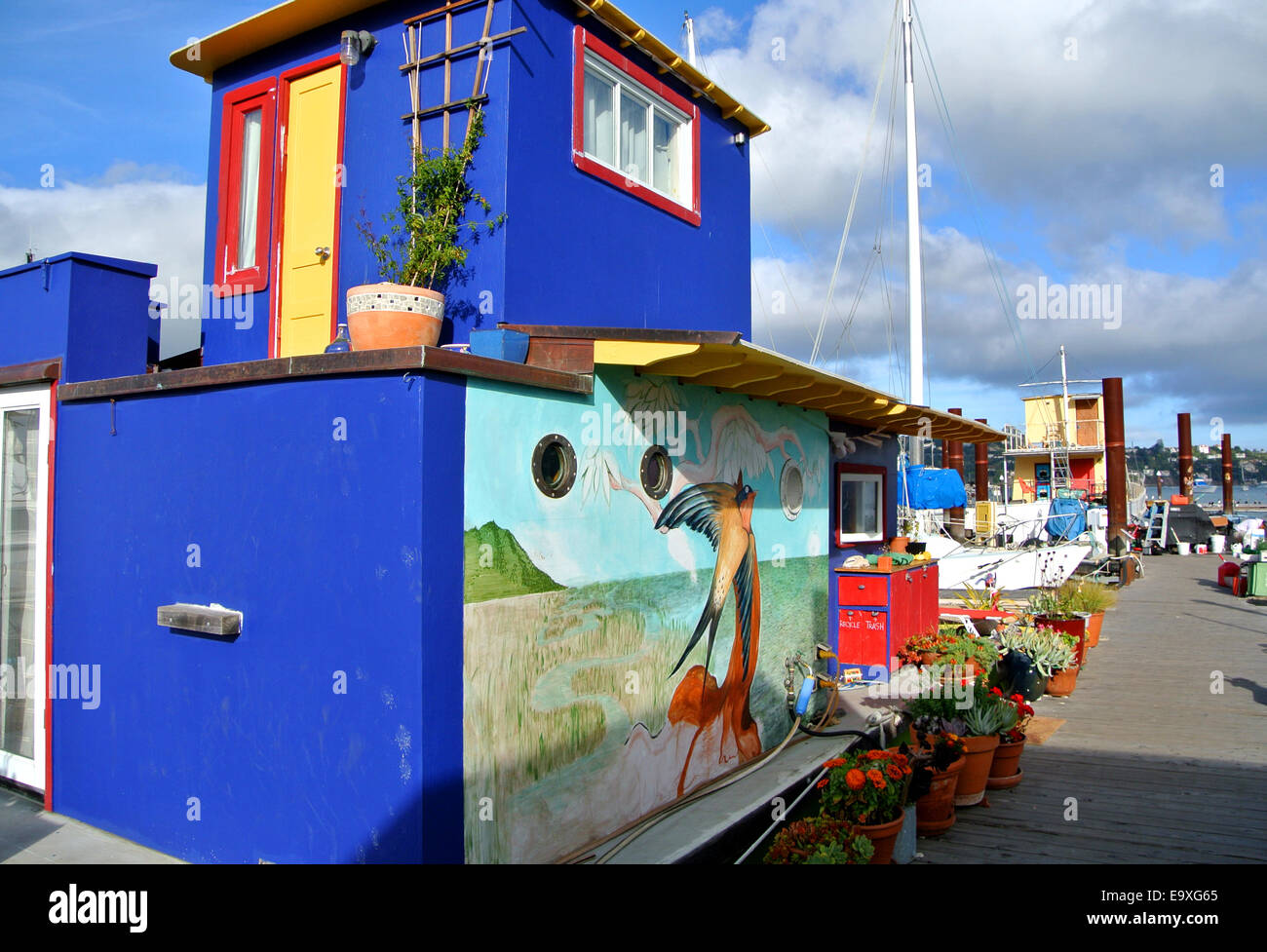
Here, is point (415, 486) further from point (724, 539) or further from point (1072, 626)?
point (1072, 626)

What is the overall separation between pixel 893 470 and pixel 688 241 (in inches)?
208

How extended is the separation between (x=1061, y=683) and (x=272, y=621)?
9653mm

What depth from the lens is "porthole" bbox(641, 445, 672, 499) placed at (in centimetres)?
625

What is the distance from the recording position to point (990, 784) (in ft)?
23.6

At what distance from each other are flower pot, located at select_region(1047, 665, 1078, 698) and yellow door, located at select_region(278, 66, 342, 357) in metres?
9.48

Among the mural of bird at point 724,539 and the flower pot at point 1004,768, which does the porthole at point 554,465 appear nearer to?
the mural of bird at point 724,539

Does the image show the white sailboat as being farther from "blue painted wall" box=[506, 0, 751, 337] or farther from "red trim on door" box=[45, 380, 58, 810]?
"red trim on door" box=[45, 380, 58, 810]

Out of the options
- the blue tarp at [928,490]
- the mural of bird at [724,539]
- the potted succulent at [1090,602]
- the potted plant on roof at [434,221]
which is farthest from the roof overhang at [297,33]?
the potted succulent at [1090,602]

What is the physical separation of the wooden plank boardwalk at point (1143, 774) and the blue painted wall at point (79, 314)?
713 centimetres

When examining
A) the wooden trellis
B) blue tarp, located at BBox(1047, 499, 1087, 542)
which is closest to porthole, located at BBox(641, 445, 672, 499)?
the wooden trellis

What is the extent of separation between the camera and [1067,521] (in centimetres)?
3206

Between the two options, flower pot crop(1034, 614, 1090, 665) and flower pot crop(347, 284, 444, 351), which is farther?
flower pot crop(1034, 614, 1090, 665)

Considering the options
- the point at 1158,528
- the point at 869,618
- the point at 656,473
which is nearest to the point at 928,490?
the point at 869,618

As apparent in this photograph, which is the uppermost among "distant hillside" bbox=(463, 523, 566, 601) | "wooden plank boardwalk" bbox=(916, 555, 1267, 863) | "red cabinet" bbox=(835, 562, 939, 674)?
"distant hillside" bbox=(463, 523, 566, 601)
